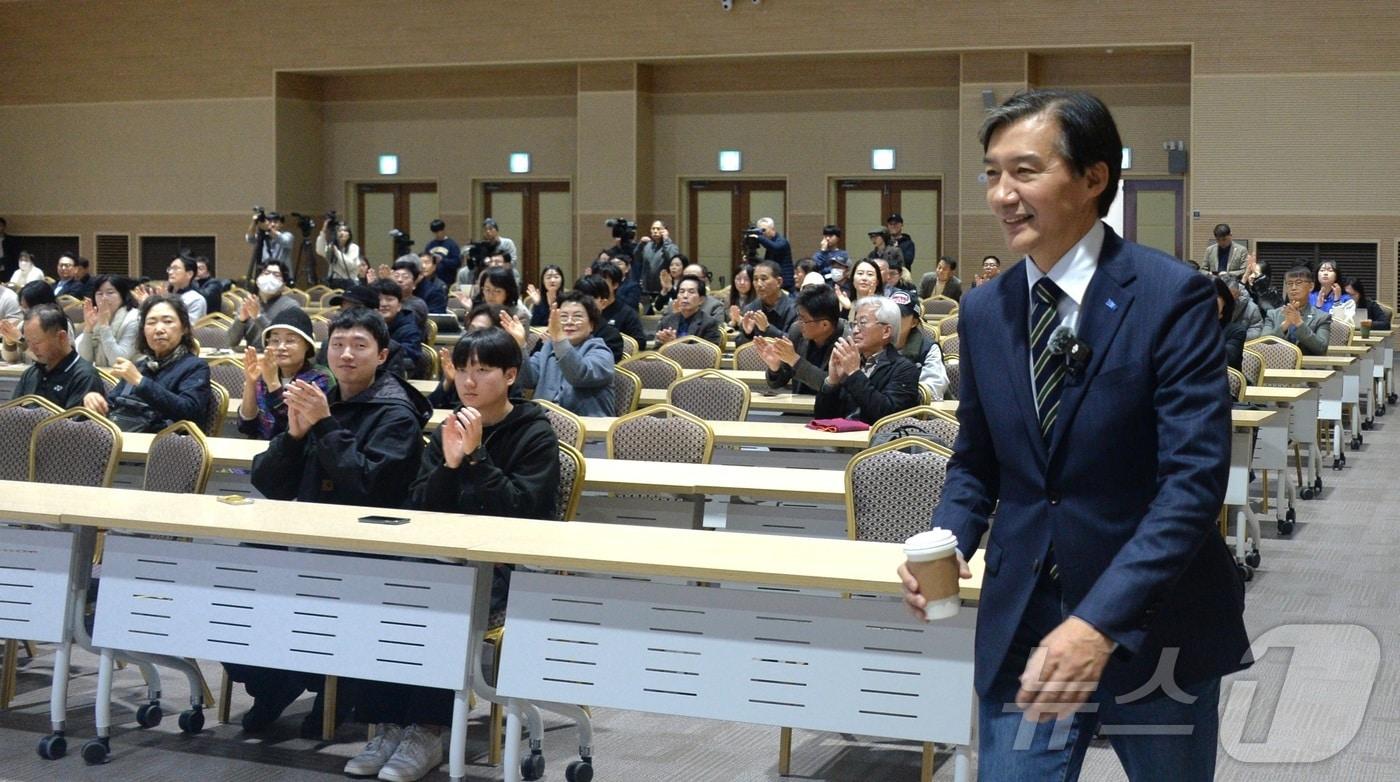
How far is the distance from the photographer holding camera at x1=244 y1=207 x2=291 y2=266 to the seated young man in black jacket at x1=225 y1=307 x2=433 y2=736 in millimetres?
12419

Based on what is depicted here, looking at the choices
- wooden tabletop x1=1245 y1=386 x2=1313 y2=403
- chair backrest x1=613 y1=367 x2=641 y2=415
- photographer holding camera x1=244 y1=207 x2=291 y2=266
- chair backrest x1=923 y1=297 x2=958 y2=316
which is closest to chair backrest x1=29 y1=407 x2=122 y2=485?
chair backrest x1=613 y1=367 x2=641 y2=415

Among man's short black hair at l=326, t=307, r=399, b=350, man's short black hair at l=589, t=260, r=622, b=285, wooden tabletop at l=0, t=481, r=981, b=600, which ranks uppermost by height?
man's short black hair at l=589, t=260, r=622, b=285

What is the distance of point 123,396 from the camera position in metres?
6.23

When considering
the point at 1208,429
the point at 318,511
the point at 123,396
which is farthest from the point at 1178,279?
the point at 123,396

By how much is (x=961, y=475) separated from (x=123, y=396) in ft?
16.4

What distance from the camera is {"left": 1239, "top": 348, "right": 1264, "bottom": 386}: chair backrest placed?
8.12 metres

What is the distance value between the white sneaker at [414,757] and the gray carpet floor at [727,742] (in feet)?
0.21

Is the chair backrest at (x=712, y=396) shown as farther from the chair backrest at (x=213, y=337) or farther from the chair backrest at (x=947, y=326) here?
the chair backrest at (x=947, y=326)

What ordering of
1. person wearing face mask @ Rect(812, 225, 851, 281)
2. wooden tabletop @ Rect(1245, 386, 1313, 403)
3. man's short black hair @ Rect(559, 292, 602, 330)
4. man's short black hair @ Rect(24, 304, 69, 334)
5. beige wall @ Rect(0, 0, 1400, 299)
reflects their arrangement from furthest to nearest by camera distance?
beige wall @ Rect(0, 0, 1400, 299)
person wearing face mask @ Rect(812, 225, 851, 281)
wooden tabletop @ Rect(1245, 386, 1313, 403)
man's short black hair @ Rect(559, 292, 602, 330)
man's short black hair @ Rect(24, 304, 69, 334)

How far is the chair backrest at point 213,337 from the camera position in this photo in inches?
404

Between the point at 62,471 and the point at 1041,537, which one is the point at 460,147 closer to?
the point at 62,471

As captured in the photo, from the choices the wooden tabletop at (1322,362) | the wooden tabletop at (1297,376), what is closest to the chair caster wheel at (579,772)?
the wooden tabletop at (1297,376)

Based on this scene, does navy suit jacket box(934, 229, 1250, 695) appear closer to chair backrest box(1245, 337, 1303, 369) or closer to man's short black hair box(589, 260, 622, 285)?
chair backrest box(1245, 337, 1303, 369)

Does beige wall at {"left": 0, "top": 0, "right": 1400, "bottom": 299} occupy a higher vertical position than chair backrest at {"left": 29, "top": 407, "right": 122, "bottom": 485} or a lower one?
higher
